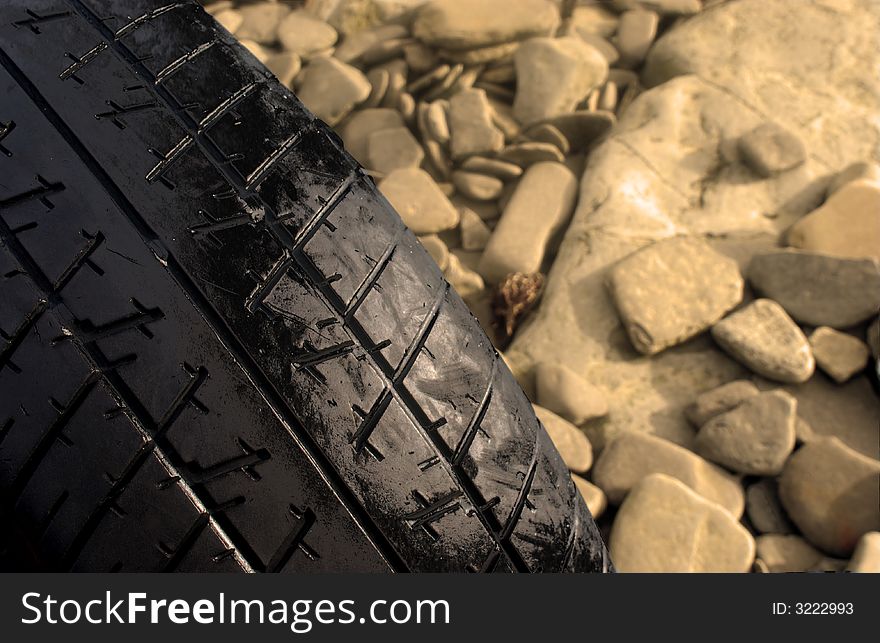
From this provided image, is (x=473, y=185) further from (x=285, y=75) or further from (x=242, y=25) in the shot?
(x=242, y=25)

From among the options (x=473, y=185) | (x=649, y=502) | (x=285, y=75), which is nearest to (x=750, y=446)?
(x=649, y=502)

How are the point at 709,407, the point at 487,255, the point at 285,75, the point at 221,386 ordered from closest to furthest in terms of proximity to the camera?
the point at 221,386 → the point at 709,407 → the point at 487,255 → the point at 285,75

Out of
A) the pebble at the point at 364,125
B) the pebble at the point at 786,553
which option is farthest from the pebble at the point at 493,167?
the pebble at the point at 786,553

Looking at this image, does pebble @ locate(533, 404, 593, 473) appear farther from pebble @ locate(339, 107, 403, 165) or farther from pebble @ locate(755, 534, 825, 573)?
pebble @ locate(339, 107, 403, 165)

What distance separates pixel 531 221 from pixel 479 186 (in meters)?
0.20

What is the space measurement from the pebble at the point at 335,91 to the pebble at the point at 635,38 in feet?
2.67

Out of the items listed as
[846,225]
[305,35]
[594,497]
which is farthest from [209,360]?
[305,35]

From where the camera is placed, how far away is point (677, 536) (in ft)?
5.42

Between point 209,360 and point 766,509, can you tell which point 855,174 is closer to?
point 766,509

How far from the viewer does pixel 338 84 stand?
256 cm

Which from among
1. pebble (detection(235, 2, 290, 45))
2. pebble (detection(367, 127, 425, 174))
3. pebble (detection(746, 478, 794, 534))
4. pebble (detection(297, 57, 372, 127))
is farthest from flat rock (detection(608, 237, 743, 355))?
pebble (detection(235, 2, 290, 45))

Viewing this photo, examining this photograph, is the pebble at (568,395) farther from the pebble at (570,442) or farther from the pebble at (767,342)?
the pebble at (767,342)

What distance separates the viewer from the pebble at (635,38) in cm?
270

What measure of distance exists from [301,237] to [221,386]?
182 millimetres
